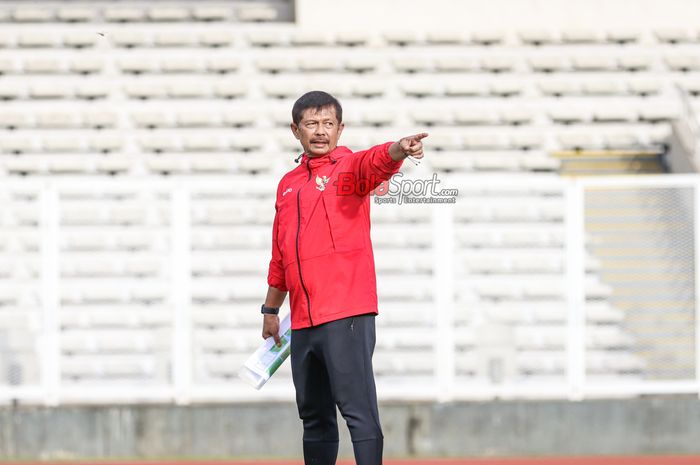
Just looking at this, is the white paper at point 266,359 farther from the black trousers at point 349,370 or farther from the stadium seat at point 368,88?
the stadium seat at point 368,88

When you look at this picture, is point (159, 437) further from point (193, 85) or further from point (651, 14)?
point (651, 14)

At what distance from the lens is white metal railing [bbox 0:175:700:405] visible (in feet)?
24.0

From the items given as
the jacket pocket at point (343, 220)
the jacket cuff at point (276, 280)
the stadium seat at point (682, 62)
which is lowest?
the jacket cuff at point (276, 280)

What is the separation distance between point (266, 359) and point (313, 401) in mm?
358

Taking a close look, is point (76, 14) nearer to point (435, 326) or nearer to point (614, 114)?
point (614, 114)

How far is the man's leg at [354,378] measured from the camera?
14.1 ft

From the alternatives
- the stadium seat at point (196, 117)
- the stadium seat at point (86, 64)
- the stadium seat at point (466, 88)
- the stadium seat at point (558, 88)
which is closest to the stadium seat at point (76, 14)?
the stadium seat at point (86, 64)

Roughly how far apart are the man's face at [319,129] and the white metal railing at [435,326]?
295cm

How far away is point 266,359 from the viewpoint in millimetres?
4770

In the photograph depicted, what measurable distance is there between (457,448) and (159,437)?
5.03 feet

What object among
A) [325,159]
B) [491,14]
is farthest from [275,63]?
[325,159]

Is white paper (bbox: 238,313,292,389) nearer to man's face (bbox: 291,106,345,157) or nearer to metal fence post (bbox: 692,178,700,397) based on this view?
man's face (bbox: 291,106,345,157)

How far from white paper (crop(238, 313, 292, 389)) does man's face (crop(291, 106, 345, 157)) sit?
708 millimetres

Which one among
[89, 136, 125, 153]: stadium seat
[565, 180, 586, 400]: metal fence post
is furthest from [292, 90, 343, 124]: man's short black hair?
[89, 136, 125, 153]: stadium seat
